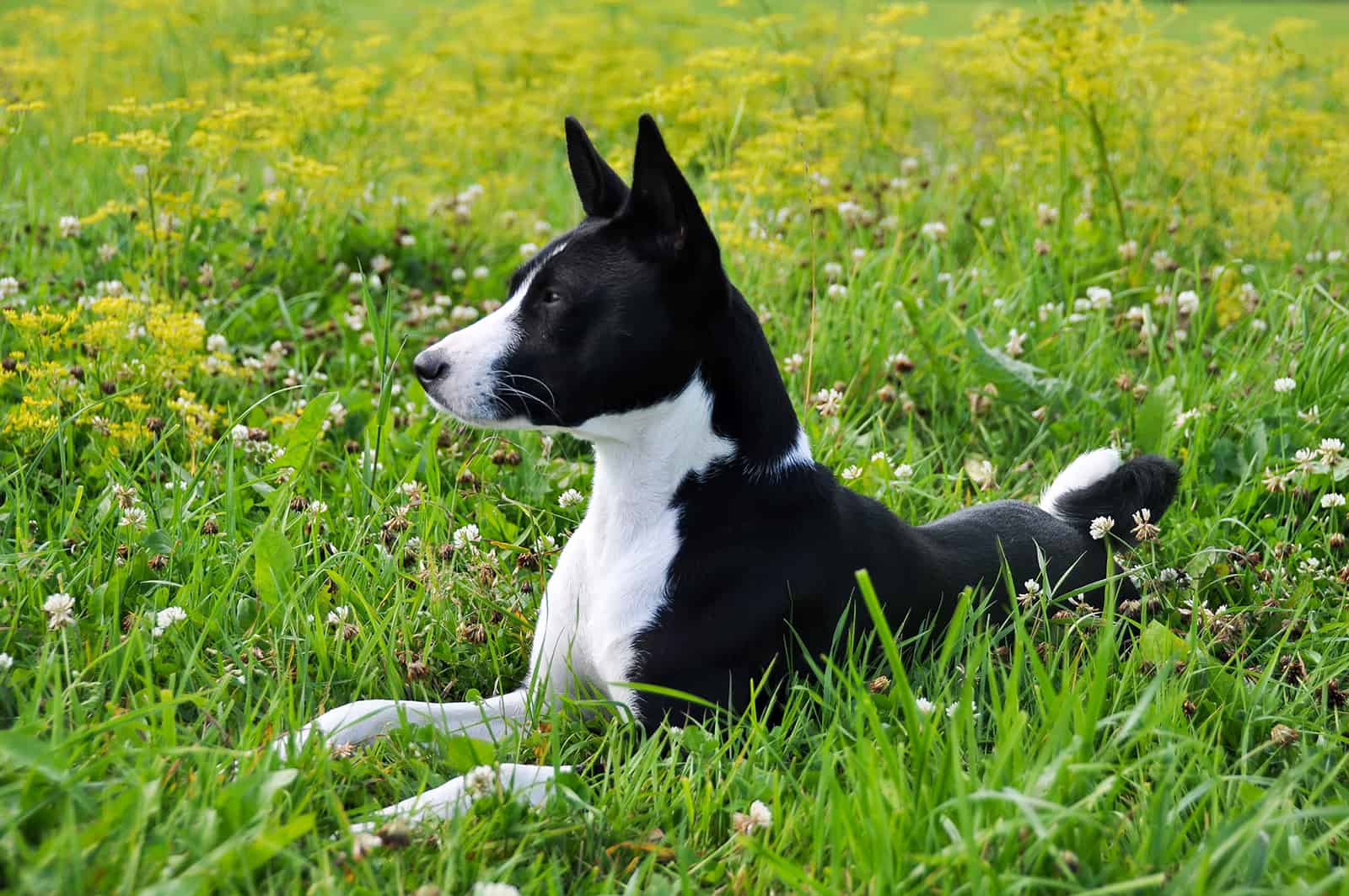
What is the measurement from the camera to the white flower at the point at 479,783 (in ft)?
8.30

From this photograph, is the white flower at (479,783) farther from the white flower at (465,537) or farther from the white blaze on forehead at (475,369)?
the white flower at (465,537)

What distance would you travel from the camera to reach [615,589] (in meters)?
3.00

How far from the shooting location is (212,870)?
6.95ft

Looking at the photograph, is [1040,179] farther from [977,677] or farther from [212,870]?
[212,870]

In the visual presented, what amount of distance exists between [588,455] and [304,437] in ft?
3.45

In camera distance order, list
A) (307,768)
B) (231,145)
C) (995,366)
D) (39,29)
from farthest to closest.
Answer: (39,29), (231,145), (995,366), (307,768)

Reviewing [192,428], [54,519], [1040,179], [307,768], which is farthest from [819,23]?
[307,768]

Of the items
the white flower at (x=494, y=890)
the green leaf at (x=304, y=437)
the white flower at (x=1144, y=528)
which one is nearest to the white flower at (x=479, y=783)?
the white flower at (x=494, y=890)

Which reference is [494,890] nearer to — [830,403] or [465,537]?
[465,537]

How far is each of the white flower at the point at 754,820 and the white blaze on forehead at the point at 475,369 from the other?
42.1 inches

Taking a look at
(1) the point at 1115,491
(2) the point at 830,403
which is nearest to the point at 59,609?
(2) the point at 830,403

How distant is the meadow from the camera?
2.39m

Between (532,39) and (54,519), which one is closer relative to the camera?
(54,519)

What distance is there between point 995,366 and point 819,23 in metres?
3.55
